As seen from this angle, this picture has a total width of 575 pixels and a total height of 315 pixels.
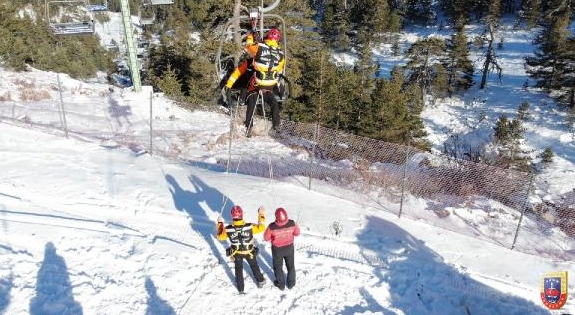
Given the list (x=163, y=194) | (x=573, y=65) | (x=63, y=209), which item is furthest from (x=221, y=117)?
(x=573, y=65)

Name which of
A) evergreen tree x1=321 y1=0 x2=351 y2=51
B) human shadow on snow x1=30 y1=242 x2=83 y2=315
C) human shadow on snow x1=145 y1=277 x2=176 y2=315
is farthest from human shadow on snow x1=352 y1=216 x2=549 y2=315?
evergreen tree x1=321 y1=0 x2=351 y2=51

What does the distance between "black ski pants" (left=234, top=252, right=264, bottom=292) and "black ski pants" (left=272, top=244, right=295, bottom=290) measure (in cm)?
36

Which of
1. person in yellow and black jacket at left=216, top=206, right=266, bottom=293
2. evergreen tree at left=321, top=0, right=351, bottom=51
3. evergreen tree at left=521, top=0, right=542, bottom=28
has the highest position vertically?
evergreen tree at left=521, top=0, right=542, bottom=28

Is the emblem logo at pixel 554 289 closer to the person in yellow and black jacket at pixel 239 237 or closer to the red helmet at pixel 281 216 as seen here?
the red helmet at pixel 281 216

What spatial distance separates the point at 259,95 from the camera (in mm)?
10227

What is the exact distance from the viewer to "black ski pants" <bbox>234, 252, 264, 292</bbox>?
8.23m

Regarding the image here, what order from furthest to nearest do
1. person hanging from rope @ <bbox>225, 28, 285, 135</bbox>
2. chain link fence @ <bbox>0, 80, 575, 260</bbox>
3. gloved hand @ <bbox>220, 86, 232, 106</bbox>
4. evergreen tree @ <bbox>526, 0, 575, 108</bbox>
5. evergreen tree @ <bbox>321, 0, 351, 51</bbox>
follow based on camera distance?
1. evergreen tree @ <bbox>321, 0, 351, 51</bbox>
2. evergreen tree @ <bbox>526, 0, 575, 108</bbox>
3. chain link fence @ <bbox>0, 80, 575, 260</bbox>
4. gloved hand @ <bbox>220, 86, 232, 106</bbox>
5. person hanging from rope @ <bbox>225, 28, 285, 135</bbox>

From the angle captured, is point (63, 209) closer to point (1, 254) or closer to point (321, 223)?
point (1, 254)

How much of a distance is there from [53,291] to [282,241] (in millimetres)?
4303

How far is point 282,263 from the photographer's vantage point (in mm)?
8438

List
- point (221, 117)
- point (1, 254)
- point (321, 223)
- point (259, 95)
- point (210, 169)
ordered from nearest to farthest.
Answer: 1. point (1, 254)
2. point (259, 95)
3. point (321, 223)
4. point (210, 169)
5. point (221, 117)

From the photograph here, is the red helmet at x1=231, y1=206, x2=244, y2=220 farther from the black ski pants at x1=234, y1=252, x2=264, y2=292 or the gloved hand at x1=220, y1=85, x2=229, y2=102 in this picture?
the gloved hand at x1=220, y1=85, x2=229, y2=102

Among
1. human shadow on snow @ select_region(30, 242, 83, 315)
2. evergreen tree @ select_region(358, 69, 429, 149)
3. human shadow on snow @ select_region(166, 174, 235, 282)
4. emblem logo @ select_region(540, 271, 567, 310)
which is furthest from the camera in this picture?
evergreen tree @ select_region(358, 69, 429, 149)

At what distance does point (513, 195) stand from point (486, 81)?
110 feet
